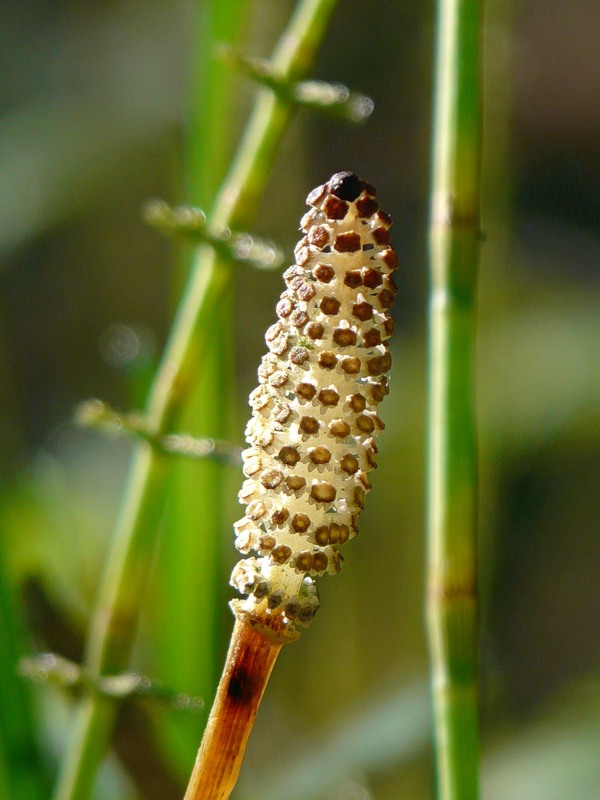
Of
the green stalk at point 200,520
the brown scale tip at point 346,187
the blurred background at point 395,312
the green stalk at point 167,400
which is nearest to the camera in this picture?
the brown scale tip at point 346,187

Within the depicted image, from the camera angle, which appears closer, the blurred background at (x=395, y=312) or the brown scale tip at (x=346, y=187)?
the brown scale tip at (x=346, y=187)

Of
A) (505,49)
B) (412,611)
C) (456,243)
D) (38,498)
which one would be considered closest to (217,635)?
(38,498)

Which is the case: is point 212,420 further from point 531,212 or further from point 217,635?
point 531,212

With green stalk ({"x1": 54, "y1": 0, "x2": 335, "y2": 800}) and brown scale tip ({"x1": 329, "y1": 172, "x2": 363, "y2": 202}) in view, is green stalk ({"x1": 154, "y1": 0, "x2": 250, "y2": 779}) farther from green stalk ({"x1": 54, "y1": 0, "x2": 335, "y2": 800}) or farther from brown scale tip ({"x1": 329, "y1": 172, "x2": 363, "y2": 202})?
brown scale tip ({"x1": 329, "y1": 172, "x2": 363, "y2": 202})

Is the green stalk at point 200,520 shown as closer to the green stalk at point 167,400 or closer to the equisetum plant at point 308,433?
the green stalk at point 167,400

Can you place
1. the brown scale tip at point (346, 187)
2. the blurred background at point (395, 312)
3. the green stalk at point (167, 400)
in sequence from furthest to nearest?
1. the blurred background at point (395, 312)
2. the green stalk at point (167, 400)
3. the brown scale tip at point (346, 187)

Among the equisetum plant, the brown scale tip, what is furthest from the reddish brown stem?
the brown scale tip

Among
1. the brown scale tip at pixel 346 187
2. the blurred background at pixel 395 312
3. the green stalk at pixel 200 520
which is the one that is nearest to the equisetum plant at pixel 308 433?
the brown scale tip at pixel 346 187
